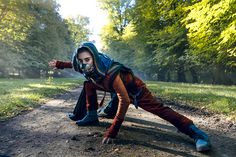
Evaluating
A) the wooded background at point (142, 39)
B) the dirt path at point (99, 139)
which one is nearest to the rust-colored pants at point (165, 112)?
the dirt path at point (99, 139)

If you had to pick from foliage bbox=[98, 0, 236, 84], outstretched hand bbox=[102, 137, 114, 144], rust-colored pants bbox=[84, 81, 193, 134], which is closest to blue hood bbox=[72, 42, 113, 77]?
rust-colored pants bbox=[84, 81, 193, 134]

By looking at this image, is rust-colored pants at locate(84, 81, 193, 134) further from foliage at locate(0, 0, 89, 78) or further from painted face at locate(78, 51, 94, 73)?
foliage at locate(0, 0, 89, 78)

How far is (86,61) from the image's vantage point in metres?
4.88

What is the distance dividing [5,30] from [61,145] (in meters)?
27.8

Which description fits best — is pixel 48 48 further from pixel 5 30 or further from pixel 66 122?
pixel 66 122

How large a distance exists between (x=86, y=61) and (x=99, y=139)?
4.01 feet

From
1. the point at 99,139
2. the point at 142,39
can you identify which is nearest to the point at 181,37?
the point at 142,39

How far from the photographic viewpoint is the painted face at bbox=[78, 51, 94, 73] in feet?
15.9

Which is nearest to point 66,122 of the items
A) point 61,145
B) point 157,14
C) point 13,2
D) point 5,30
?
point 61,145

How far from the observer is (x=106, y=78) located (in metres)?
4.84

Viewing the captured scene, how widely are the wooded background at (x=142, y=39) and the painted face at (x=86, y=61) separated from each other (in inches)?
161

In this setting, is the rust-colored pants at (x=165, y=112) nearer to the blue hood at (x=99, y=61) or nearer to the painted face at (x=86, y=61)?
the blue hood at (x=99, y=61)

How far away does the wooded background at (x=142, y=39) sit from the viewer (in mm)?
15659

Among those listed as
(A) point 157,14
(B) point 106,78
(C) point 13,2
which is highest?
(C) point 13,2
